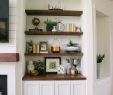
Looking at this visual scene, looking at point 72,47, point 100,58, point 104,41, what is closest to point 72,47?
point 72,47

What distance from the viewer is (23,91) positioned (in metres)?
3.86

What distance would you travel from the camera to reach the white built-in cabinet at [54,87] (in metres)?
3.88

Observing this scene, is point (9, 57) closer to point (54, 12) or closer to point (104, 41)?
point (54, 12)

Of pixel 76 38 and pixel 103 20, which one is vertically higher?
pixel 103 20

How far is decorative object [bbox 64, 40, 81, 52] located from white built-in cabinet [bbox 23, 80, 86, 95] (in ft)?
2.43

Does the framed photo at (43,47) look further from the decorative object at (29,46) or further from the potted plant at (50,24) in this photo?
the potted plant at (50,24)

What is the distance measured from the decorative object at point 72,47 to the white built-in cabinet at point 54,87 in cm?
74

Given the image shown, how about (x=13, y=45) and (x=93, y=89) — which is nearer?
(x=13, y=45)

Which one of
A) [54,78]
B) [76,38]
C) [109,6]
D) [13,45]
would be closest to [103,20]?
[109,6]

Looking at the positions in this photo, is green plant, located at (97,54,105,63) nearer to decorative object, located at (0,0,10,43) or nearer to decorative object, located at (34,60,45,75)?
decorative object, located at (34,60,45,75)

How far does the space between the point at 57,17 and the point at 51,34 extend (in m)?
0.50

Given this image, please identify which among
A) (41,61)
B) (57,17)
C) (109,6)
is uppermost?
(109,6)

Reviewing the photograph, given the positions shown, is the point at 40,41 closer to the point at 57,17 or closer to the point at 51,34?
the point at 51,34

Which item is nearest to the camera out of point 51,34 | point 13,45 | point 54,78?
point 13,45
